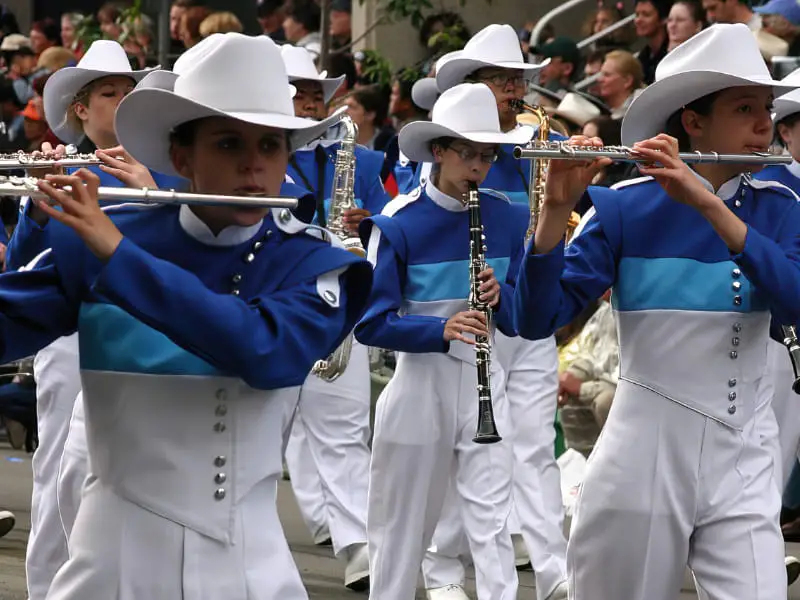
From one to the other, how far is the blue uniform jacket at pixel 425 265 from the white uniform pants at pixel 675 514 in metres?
1.84

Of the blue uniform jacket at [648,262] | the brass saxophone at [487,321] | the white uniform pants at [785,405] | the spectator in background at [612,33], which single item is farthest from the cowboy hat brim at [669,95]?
the spectator in background at [612,33]

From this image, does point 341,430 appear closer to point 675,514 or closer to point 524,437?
point 524,437

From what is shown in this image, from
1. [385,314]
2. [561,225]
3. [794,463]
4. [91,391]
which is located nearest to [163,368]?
[91,391]

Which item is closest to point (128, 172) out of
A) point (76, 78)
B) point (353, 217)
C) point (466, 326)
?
point (466, 326)

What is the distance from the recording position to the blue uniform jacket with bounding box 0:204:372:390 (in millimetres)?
3986

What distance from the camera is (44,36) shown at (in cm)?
1895

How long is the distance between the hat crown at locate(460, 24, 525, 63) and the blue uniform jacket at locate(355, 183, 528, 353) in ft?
5.48

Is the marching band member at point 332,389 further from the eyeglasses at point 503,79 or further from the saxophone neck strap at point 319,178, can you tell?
the eyeglasses at point 503,79

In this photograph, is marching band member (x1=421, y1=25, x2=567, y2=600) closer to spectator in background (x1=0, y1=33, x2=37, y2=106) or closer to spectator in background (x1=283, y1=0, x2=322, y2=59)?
spectator in background (x1=283, y1=0, x2=322, y2=59)

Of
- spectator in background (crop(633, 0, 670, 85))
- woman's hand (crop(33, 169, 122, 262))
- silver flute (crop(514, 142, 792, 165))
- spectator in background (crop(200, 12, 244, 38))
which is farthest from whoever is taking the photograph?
spectator in background (crop(200, 12, 244, 38))

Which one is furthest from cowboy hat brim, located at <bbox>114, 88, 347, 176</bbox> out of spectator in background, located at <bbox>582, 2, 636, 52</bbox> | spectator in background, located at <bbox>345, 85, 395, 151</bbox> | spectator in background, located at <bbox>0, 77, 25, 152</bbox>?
spectator in background, located at <bbox>0, 77, 25, 152</bbox>

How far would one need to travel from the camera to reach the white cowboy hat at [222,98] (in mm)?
4223

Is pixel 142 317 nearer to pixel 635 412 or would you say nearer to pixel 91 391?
pixel 91 391

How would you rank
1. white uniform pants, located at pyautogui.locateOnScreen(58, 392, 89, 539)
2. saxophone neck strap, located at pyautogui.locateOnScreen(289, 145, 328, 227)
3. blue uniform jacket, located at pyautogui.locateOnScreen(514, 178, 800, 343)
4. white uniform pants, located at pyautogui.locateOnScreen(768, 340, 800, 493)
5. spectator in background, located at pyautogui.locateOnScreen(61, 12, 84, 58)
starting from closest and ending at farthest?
blue uniform jacket, located at pyautogui.locateOnScreen(514, 178, 800, 343)
white uniform pants, located at pyautogui.locateOnScreen(58, 392, 89, 539)
white uniform pants, located at pyautogui.locateOnScreen(768, 340, 800, 493)
saxophone neck strap, located at pyautogui.locateOnScreen(289, 145, 328, 227)
spectator in background, located at pyautogui.locateOnScreen(61, 12, 84, 58)
